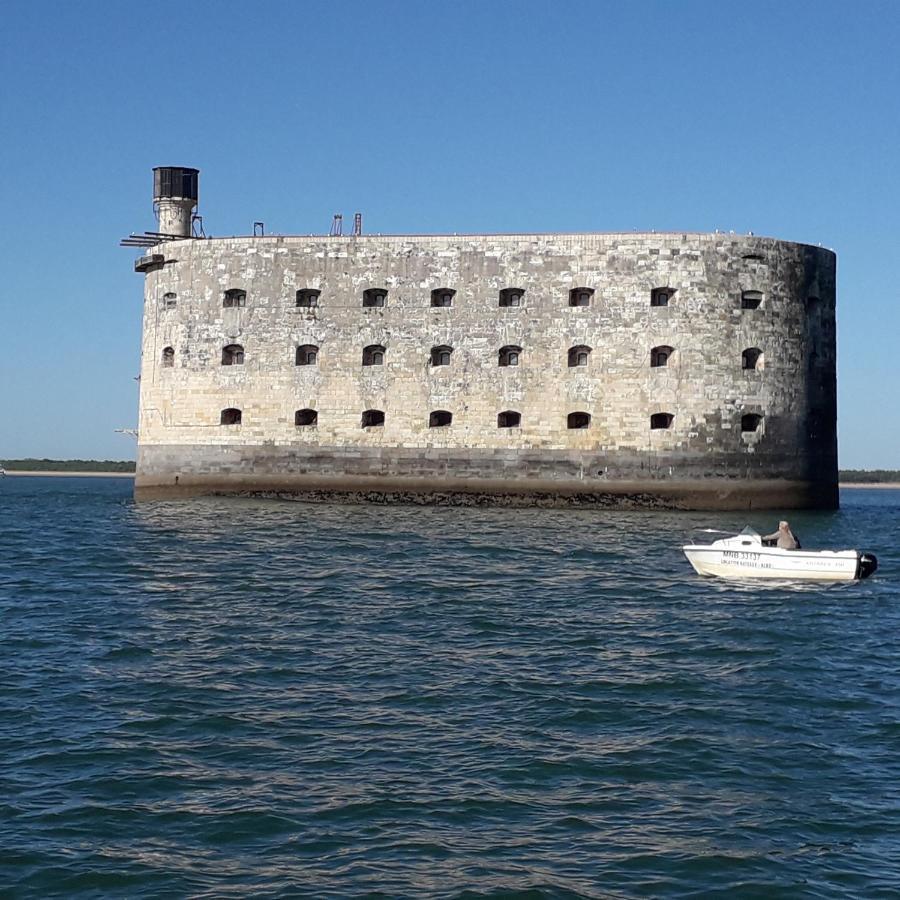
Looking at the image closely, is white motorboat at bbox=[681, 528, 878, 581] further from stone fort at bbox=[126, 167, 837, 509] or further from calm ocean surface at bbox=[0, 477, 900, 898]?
stone fort at bbox=[126, 167, 837, 509]

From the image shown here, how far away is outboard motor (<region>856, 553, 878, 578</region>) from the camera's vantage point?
19.2m

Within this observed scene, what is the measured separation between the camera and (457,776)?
8.82m

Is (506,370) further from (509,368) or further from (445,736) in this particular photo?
(445,736)

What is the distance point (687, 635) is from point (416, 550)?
30.2 ft

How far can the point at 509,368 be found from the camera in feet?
111

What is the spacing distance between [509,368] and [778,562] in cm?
1547

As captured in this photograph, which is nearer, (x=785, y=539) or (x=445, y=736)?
(x=445, y=736)

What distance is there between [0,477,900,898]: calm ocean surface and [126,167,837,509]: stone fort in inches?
552

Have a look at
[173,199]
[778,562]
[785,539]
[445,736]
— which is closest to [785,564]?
[778,562]

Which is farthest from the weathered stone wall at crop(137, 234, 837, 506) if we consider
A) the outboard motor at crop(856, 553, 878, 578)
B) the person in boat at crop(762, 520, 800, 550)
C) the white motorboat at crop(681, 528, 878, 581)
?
the outboard motor at crop(856, 553, 878, 578)

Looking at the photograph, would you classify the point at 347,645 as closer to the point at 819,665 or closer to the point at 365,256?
the point at 819,665

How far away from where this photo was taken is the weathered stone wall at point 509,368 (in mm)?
33062


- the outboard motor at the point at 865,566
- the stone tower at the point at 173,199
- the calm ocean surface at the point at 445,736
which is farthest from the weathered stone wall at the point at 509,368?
the calm ocean surface at the point at 445,736

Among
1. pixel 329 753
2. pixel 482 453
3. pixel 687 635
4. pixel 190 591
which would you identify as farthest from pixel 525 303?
pixel 329 753
